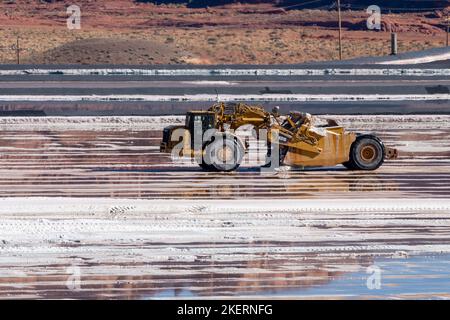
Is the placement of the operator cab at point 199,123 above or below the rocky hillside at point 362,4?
below

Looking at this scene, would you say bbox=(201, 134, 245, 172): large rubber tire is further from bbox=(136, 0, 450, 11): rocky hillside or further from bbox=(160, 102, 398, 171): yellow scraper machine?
bbox=(136, 0, 450, 11): rocky hillside

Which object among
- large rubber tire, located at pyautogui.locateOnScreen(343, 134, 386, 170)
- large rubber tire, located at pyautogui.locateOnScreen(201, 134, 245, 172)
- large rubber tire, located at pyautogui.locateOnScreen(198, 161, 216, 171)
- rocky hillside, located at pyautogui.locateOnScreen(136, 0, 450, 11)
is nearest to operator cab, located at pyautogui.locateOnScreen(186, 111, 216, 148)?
large rubber tire, located at pyautogui.locateOnScreen(201, 134, 245, 172)

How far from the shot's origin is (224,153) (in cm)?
2195

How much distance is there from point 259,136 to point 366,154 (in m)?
1.90

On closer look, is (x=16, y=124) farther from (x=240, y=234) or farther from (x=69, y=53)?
(x=69, y=53)

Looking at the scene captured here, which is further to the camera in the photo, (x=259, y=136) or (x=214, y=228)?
(x=259, y=136)

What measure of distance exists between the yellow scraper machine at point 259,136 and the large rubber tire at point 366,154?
17mm

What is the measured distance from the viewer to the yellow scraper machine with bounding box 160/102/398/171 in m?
21.8

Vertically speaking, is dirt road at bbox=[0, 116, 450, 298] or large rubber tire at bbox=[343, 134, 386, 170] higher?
large rubber tire at bbox=[343, 134, 386, 170]

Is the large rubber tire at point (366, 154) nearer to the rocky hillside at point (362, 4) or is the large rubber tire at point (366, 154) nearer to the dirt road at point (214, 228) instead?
the dirt road at point (214, 228)

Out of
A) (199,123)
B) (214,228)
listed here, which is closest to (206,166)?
(199,123)

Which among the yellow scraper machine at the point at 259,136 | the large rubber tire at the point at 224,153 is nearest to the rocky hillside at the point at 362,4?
the yellow scraper machine at the point at 259,136

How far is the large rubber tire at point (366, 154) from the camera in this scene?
72.9 ft

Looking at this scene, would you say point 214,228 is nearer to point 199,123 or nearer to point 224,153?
point 199,123
